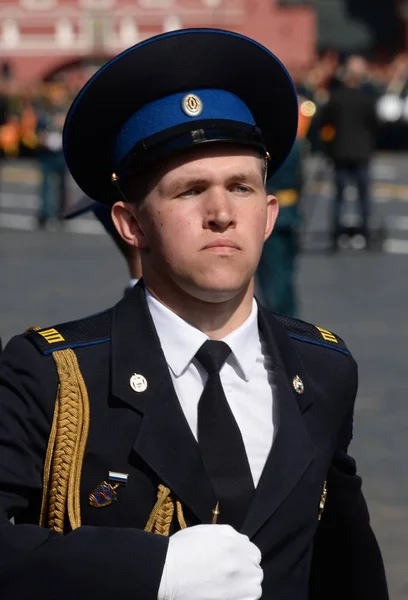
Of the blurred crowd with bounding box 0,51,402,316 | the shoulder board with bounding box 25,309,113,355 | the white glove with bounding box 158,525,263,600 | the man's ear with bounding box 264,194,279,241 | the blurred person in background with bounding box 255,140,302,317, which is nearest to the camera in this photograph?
the white glove with bounding box 158,525,263,600

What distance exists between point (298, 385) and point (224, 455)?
0.68ft

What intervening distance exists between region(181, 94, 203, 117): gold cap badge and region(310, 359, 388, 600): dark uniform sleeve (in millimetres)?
601

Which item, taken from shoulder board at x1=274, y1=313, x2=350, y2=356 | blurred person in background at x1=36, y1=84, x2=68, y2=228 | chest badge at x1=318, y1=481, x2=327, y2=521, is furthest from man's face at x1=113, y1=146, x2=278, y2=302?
blurred person in background at x1=36, y1=84, x2=68, y2=228

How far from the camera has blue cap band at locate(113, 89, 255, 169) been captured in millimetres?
2699

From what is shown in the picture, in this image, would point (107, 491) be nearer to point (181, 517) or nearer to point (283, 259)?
point (181, 517)

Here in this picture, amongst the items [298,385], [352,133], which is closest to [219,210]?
[298,385]

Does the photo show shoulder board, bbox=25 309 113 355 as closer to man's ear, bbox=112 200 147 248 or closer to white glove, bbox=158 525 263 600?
man's ear, bbox=112 200 147 248

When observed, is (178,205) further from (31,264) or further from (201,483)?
(31,264)

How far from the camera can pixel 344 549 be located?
2779mm

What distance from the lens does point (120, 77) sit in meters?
2.70

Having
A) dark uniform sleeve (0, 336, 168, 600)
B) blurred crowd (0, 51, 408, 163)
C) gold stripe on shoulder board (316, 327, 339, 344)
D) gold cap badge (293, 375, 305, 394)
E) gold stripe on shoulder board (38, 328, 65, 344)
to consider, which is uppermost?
blurred crowd (0, 51, 408, 163)

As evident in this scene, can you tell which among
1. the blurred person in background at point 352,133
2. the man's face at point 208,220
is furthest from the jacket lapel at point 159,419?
the blurred person in background at point 352,133

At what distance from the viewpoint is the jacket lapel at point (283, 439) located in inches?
102

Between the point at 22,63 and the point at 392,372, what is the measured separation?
201 feet
